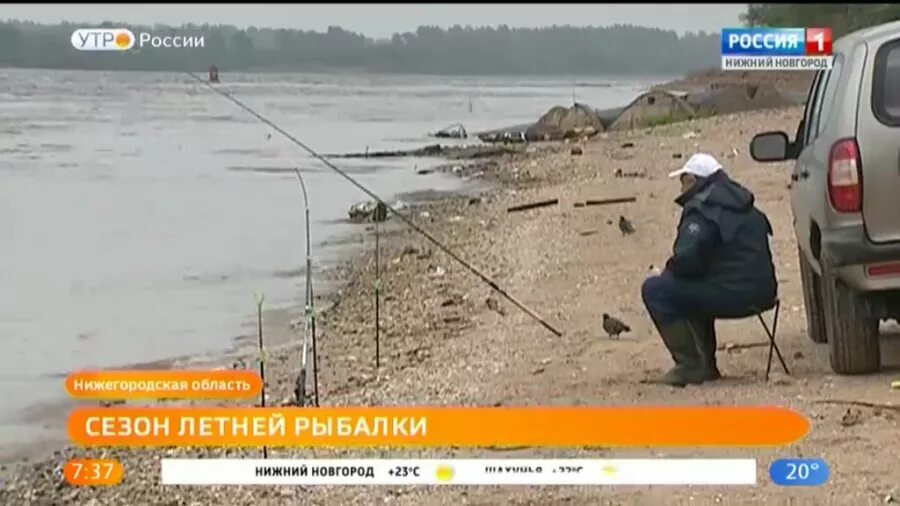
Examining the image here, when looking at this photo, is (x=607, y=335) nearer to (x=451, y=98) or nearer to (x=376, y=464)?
(x=451, y=98)

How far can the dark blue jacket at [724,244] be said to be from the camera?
5.96 meters

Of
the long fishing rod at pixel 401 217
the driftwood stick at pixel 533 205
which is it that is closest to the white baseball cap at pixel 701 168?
the long fishing rod at pixel 401 217

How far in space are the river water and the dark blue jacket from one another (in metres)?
0.50

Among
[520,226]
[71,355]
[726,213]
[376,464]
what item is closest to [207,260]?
[520,226]

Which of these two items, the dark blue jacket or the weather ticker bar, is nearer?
the weather ticker bar

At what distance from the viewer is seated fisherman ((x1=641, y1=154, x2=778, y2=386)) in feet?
19.6

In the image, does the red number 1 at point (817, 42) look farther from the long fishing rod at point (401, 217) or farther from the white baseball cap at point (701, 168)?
the long fishing rod at point (401, 217)

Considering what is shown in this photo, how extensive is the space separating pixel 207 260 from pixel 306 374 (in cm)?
386

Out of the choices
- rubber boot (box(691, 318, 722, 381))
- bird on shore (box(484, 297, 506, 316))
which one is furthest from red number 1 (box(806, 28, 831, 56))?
bird on shore (box(484, 297, 506, 316))

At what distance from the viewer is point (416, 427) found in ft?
15.5

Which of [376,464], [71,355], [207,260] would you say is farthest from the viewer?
[207,260]

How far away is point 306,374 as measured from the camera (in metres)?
7.44

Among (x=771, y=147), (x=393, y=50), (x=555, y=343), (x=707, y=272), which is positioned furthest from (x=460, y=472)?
(x=555, y=343)

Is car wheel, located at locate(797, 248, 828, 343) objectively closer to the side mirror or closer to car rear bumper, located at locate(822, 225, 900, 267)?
the side mirror
